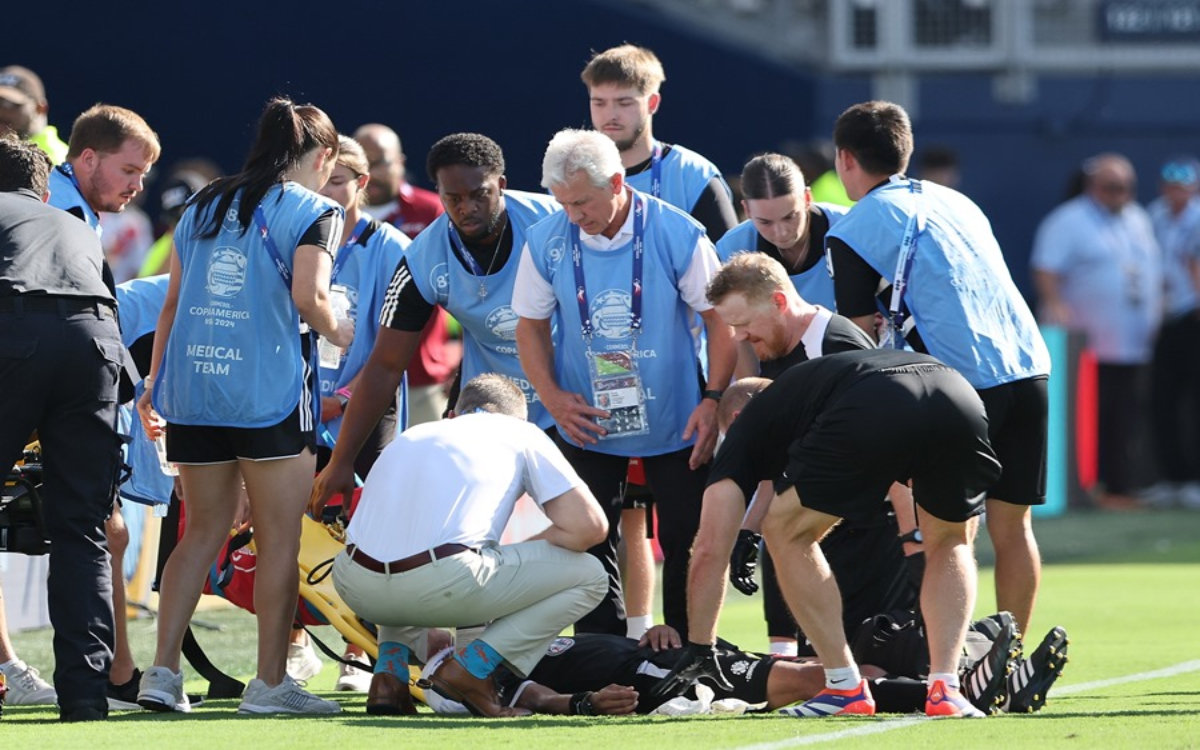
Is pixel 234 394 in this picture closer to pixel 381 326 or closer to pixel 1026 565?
pixel 381 326

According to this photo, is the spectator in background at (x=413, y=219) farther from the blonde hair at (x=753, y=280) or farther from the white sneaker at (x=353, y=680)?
the blonde hair at (x=753, y=280)

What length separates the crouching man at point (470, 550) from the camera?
6438mm

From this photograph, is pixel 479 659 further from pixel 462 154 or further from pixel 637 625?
pixel 462 154

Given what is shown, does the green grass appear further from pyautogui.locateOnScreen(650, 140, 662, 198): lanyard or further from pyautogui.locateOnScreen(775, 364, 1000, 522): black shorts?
pyautogui.locateOnScreen(650, 140, 662, 198): lanyard

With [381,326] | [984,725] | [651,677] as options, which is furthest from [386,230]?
[984,725]

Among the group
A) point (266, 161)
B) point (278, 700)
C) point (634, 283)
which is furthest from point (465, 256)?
point (278, 700)

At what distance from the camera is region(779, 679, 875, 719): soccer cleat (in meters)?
6.28

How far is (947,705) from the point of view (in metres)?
6.21

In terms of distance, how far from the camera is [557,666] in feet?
22.1

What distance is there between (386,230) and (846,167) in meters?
2.01

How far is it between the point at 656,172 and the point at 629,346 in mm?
1176

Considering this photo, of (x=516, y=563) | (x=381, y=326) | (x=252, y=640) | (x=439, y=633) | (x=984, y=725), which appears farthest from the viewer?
(x=252, y=640)

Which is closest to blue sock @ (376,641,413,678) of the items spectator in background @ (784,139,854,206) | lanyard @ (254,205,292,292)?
lanyard @ (254,205,292,292)

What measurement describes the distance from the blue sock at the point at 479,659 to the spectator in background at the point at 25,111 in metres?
2.66
